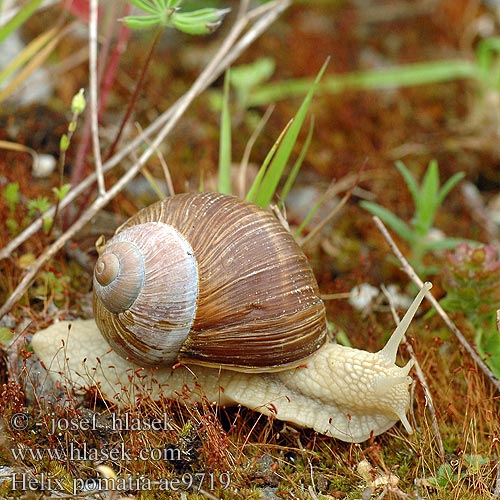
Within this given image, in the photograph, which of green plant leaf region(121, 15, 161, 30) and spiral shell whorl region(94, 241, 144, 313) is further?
green plant leaf region(121, 15, 161, 30)

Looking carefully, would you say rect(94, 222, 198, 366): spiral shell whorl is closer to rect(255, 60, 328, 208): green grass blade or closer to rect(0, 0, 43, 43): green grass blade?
rect(255, 60, 328, 208): green grass blade

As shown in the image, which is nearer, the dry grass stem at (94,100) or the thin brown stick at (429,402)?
the thin brown stick at (429,402)

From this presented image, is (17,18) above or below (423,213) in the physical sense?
above

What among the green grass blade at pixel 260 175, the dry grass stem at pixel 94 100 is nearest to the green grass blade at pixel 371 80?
the dry grass stem at pixel 94 100

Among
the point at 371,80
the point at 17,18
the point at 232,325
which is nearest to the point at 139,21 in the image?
the point at 17,18

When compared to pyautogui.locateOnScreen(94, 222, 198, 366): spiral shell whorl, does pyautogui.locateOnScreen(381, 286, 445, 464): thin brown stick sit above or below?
below

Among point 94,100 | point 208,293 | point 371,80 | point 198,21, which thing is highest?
point 198,21

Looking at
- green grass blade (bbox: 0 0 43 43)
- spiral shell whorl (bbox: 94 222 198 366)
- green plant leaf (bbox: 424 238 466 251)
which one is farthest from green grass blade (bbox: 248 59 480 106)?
spiral shell whorl (bbox: 94 222 198 366)

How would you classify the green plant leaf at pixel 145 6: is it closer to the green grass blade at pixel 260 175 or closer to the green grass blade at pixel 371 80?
the green grass blade at pixel 260 175

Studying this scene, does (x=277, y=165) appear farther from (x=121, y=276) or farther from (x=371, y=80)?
(x=371, y=80)
